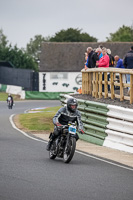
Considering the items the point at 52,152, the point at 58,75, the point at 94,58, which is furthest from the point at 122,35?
the point at 52,152

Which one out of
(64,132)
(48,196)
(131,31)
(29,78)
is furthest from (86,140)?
(131,31)

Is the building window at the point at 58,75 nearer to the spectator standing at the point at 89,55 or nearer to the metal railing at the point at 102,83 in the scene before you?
the metal railing at the point at 102,83

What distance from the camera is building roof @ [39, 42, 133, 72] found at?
88188 millimetres

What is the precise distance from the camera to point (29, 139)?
1934 centimetres

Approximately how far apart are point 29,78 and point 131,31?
185 feet

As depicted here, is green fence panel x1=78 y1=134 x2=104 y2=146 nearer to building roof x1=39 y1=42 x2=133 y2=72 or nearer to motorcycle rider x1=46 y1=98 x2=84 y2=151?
motorcycle rider x1=46 y1=98 x2=84 y2=151

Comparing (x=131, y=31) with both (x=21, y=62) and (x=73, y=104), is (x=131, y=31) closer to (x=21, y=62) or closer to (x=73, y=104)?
(x=21, y=62)

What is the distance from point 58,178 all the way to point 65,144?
9.68 feet

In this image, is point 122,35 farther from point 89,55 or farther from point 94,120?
point 94,120

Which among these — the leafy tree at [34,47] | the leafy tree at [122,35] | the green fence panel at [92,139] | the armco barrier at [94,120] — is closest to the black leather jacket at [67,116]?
the armco barrier at [94,120]

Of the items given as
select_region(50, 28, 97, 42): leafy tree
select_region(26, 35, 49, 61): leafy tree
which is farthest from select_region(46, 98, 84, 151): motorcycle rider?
select_region(26, 35, 49, 61): leafy tree

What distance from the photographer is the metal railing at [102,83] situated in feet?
59.5

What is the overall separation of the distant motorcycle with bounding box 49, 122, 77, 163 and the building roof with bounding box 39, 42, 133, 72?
2904 inches

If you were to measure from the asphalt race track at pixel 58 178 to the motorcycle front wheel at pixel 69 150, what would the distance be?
6.2 inches
